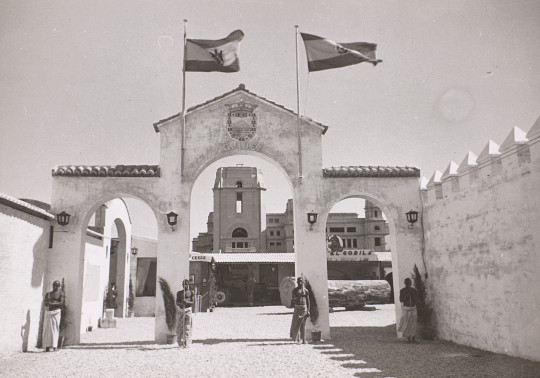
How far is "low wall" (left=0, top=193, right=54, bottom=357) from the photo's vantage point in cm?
934

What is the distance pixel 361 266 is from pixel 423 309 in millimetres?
19004

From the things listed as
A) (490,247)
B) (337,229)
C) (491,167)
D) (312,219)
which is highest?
(337,229)

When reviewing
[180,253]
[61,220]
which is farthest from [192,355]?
[61,220]

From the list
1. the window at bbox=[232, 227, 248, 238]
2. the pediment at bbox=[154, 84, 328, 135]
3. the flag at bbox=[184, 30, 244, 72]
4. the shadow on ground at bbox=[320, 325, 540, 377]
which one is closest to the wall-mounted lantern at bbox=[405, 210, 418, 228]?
the shadow on ground at bbox=[320, 325, 540, 377]

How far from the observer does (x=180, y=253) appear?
11.9m

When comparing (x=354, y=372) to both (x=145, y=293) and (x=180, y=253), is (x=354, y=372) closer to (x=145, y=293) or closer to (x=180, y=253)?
(x=180, y=253)

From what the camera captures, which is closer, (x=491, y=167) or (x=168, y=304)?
(x=491, y=167)

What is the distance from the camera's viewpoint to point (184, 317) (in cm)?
1081

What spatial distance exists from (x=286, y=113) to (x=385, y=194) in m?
3.70

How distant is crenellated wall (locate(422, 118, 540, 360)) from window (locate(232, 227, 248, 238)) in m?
30.5

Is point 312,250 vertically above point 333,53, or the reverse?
point 333,53

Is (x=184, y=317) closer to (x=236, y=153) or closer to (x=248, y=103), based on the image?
(x=236, y=153)

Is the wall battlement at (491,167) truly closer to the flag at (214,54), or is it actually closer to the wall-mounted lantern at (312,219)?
the wall-mounted lantern at (312,219)

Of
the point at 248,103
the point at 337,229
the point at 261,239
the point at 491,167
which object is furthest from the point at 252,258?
the point at 337,229
